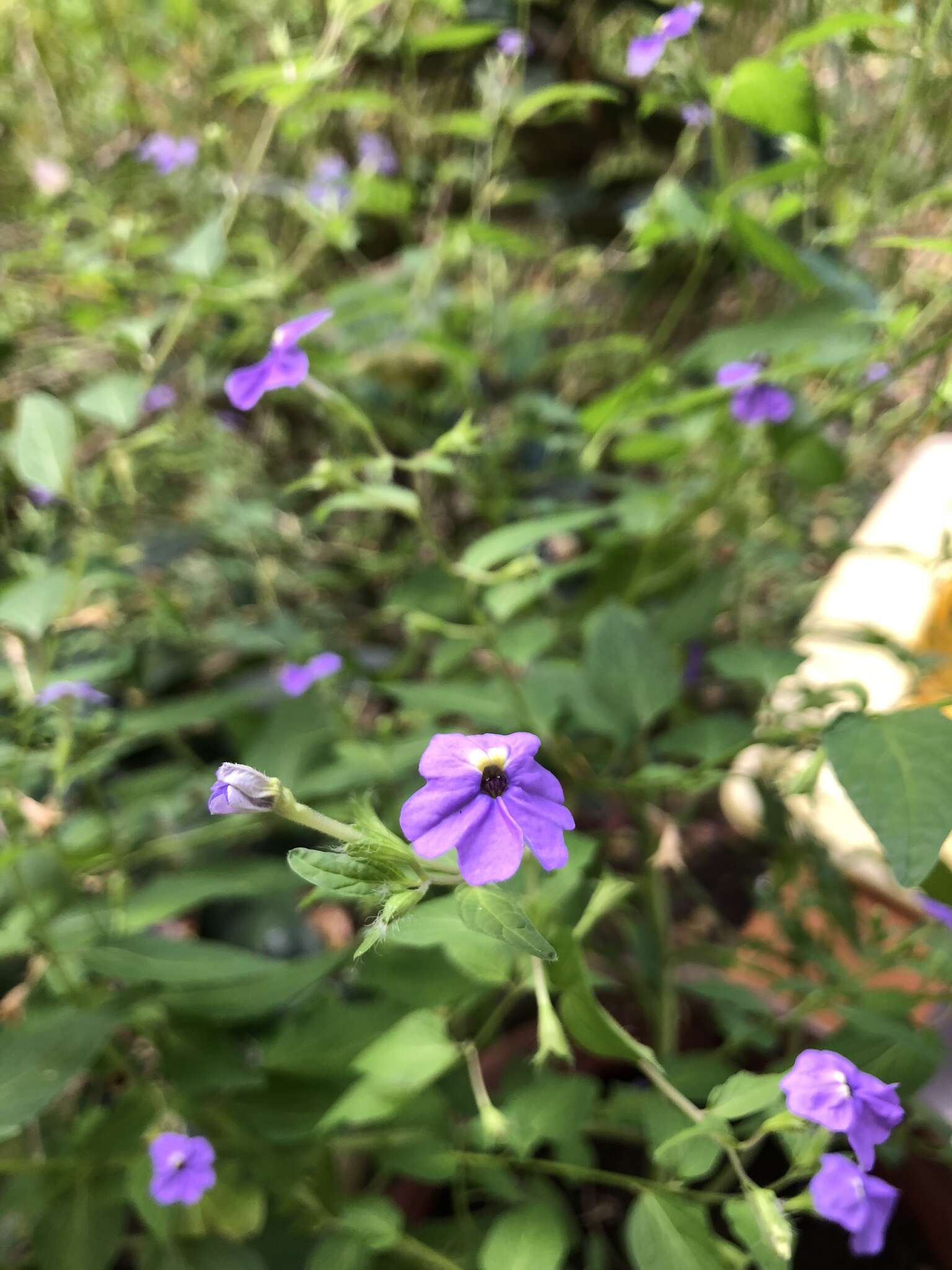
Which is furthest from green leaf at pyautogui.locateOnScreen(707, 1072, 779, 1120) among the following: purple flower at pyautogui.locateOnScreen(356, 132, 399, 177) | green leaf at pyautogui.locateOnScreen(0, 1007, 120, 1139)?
purple flower at pyautogui.locateOnScreen(356, 132, 399, 177)

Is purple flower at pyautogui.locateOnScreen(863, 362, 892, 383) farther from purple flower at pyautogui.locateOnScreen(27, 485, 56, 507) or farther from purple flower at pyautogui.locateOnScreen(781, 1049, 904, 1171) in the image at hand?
purple flower at pyautogui.locateOnScreen(27, 485, 56, 507)

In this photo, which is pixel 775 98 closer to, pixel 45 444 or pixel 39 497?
pixel 45 444

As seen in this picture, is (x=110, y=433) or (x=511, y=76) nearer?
(x=511, y=76)

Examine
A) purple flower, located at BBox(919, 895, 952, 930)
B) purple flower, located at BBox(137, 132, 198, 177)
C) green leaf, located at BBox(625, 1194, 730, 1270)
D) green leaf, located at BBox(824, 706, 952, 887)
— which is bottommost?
purple flower, located at BBox(919, 895, 952, 930)

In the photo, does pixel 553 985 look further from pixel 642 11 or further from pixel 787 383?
pixel 642 11

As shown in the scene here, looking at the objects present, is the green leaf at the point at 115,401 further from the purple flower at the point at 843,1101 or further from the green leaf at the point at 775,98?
the purple flower at the point at 843,1101

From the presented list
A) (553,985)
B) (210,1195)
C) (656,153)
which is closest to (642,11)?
(656,153)
